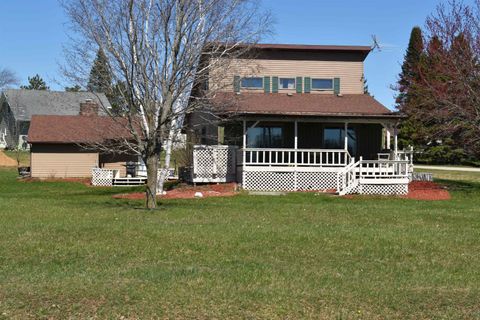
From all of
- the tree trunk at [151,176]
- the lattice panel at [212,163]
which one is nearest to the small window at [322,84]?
the lattice panel at [212,163]

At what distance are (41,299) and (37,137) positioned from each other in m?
30.6

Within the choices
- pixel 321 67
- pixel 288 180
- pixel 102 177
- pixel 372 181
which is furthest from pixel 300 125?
pixel 102 177

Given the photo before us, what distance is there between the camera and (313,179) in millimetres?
22812

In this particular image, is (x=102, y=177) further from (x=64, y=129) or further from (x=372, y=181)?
(x=372, y=181)

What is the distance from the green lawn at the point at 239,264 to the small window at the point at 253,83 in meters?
11.7

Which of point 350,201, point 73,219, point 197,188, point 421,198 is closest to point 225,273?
point 73,219

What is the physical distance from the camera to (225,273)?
297 inches

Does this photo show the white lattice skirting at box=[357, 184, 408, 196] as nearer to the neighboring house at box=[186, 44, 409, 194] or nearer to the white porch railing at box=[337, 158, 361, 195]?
the neighboring house at box=[186, 44, 409, 194]

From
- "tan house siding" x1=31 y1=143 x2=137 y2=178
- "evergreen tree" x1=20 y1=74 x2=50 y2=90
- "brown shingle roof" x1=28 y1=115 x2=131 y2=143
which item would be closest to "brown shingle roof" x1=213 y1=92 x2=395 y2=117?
"brown shingle roof" x1=28 y1=115 x2=131 y2=143

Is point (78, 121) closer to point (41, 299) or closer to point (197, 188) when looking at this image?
point (197, 188)

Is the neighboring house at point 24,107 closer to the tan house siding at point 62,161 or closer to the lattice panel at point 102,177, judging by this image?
the tan house siding at point 62,161

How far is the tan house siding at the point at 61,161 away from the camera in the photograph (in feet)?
115

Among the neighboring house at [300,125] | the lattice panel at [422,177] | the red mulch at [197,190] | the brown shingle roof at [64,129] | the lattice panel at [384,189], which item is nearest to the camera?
the red mulch at [197,190]

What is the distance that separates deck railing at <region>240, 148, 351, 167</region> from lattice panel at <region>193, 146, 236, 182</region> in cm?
79
